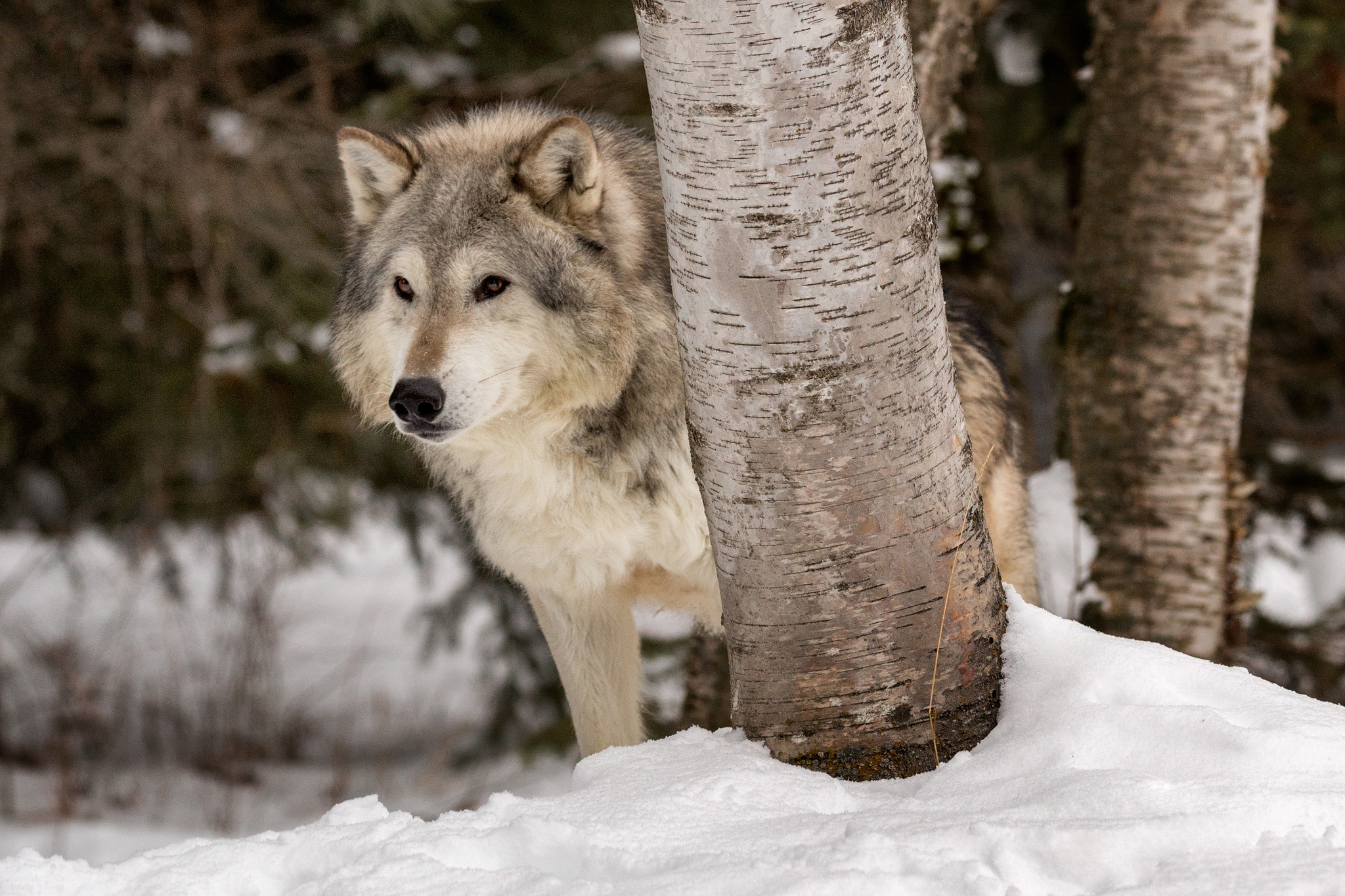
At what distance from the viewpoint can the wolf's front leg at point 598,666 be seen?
3.38 meters

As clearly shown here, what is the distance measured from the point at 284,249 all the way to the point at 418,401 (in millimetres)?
2918

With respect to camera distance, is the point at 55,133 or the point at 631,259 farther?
the point at 55,133

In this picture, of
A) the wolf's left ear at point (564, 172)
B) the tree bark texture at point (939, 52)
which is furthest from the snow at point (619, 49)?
the wolf's left ear at point (564, 172)

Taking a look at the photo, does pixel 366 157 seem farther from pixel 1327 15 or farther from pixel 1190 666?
pixel 1327 15

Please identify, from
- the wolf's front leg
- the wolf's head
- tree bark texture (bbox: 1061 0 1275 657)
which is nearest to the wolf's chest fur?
the wolf's head

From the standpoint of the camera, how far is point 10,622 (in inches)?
338

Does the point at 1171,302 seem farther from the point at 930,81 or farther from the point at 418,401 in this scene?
the point at 418,401

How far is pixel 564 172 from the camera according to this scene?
3.11 m

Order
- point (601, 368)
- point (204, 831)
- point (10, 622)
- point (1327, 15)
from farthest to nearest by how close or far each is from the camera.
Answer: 1. point (10, 622)
2. point (204, 831)
3. point (1327, 15)
4. point (601, 368)

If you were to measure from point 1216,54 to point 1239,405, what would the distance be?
1237 millimetres

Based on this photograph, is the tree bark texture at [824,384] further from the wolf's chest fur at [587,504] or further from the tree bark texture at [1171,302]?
the tree bark texture at [1171,302]

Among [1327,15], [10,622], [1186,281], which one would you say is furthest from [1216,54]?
[10,622]

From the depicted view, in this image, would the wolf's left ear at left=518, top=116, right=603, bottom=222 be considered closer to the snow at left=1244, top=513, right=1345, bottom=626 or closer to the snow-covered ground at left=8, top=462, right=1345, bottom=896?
the snow-covered ground at left=8, top=462, right=1345, bottom=896

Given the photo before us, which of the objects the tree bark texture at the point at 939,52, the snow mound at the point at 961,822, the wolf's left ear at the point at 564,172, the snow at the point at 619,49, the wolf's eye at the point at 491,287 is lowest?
the snow mound at the point at 961,822
